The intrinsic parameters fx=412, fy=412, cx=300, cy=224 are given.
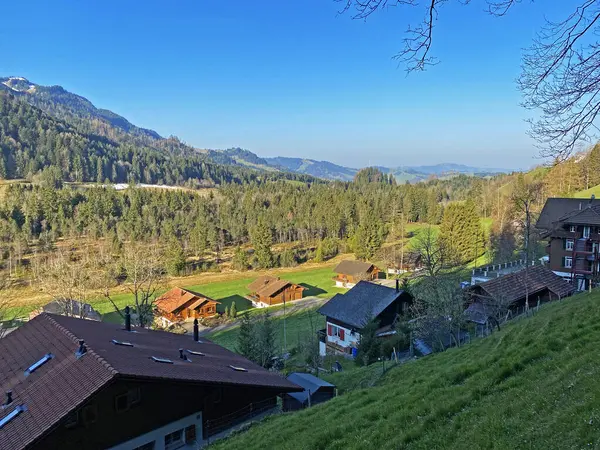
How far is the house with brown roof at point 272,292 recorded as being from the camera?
5394cm

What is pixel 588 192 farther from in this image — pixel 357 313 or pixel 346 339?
pixel 346 339

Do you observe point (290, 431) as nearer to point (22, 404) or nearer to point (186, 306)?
point (22, 404)

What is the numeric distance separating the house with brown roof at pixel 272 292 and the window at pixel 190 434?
39.4 m

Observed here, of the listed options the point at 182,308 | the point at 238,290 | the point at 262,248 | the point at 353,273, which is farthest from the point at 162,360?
the point at 262,248

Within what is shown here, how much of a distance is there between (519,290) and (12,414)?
28.5 meters

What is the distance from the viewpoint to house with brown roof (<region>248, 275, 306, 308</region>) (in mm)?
53938

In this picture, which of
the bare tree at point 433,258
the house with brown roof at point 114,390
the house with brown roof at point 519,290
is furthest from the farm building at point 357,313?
the house with brown roof at point 114,390

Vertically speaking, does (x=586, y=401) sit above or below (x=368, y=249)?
above

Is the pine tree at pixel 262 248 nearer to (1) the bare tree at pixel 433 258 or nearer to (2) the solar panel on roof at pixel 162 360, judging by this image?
(1) the bare tree at pixel 433 258

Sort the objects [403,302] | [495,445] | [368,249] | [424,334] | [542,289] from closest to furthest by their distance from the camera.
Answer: [495,445], [424,334], [542,289], [403,302], [368,249]

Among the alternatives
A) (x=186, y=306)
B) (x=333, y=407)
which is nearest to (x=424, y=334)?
(x=333, y=407)

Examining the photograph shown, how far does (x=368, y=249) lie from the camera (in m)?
77.8

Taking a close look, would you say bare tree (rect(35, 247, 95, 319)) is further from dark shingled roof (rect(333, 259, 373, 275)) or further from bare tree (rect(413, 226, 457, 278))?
dark shingled roof (rect(333, 259, 373, 275))

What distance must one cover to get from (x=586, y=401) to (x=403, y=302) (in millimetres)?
27576
